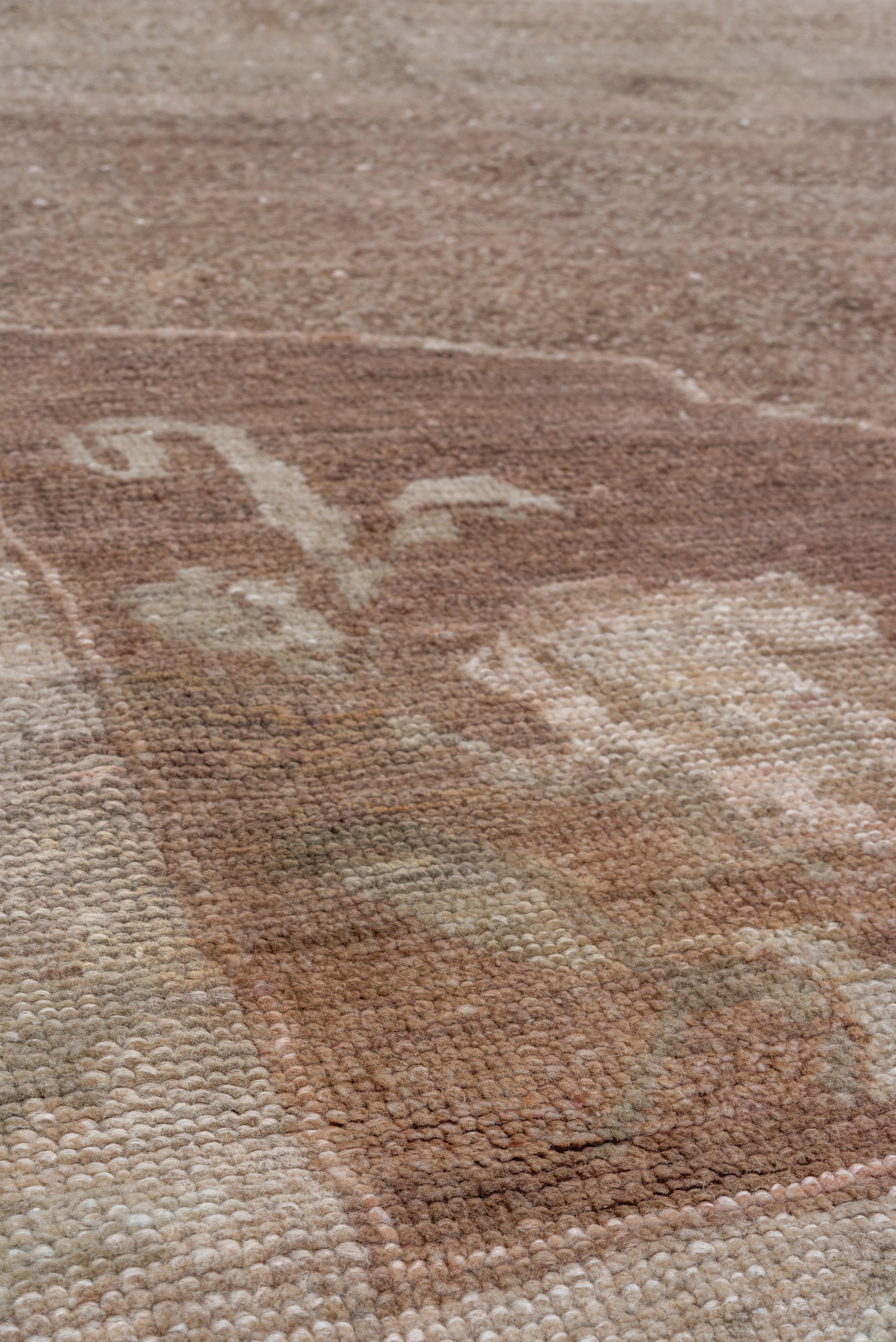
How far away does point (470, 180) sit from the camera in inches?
63.1

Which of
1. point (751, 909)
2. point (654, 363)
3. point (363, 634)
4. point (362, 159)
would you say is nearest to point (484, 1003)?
point (751, 909)

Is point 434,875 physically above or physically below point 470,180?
below

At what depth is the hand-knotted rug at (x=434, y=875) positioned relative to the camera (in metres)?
0.57

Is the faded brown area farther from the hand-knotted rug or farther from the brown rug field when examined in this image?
the hand-knotted rug

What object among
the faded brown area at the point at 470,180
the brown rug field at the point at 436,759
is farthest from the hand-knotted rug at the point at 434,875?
the faded brown area at the point at 470,180

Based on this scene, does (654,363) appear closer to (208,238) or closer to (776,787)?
(208,238)

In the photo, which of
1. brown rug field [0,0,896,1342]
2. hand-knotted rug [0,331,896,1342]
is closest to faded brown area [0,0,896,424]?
brown rug field [0,0,896,1342]

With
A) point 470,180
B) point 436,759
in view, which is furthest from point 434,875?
point 470,180

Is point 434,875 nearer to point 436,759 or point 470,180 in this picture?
point 436,759

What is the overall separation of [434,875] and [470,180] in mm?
1139

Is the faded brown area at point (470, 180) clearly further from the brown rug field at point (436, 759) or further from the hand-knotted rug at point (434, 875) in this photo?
the hand-knotted rug at point (434, 875)

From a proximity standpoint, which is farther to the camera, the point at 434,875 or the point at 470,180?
the point at 470,180

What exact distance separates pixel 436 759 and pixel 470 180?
41.1 inches

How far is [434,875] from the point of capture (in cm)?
74
